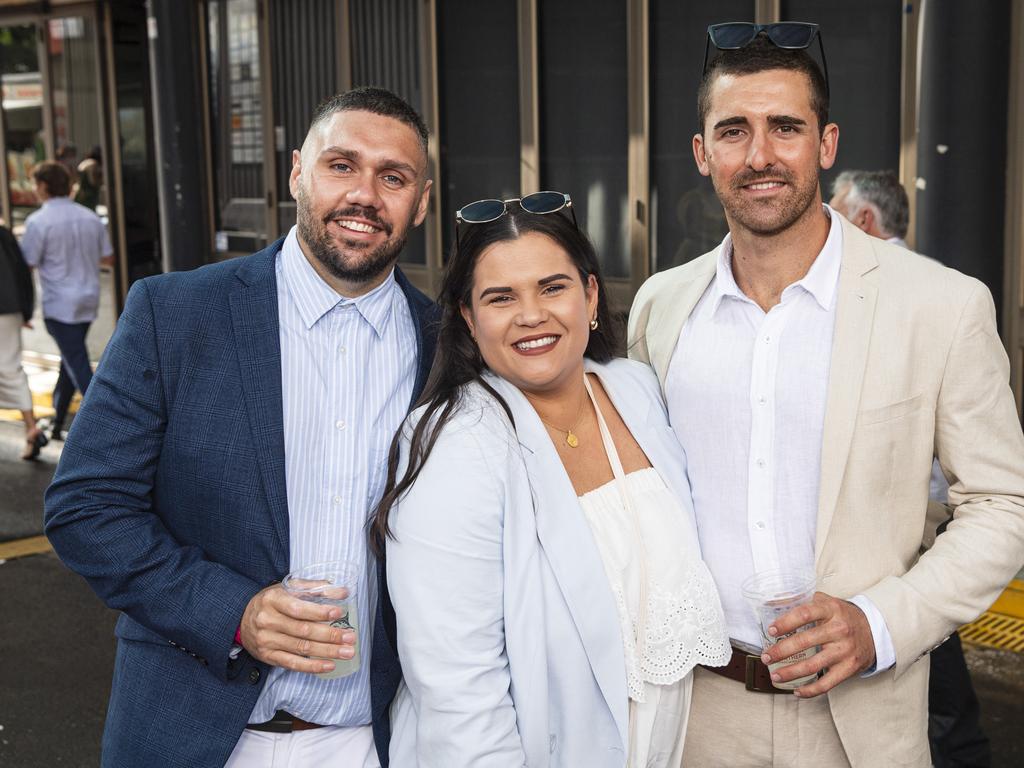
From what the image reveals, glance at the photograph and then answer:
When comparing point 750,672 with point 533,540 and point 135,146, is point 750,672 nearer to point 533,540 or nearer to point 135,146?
point 533,540

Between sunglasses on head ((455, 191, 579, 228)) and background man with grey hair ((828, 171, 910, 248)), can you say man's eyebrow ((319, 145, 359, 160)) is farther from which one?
background man with grey hair ((828, 171, 910, 248))

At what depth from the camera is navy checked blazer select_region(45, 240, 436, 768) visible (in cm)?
245

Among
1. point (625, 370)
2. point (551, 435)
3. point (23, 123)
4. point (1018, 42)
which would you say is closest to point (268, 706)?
point (551, 435)

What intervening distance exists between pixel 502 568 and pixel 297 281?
32.5 inches

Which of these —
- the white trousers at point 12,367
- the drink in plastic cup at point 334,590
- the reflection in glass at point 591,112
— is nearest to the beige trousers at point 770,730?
the drink in plastic cup at point 334,590

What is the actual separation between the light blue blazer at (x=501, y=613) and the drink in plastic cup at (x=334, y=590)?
0.08 metres

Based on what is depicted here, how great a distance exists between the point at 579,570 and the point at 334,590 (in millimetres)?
471

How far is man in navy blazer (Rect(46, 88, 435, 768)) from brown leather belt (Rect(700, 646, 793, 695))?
73 cm

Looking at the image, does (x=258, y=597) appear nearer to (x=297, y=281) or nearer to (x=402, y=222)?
(x=297, y=281)

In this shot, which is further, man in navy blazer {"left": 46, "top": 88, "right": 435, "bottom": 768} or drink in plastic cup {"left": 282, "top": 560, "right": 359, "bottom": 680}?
man in navy blazer {"left": 46, "top": 88, "right": 435, "bottom": 768}

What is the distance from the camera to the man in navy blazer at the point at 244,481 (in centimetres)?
245

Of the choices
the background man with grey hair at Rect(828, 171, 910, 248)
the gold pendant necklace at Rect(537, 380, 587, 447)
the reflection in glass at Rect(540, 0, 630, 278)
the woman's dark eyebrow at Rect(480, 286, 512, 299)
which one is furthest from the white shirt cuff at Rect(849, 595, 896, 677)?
the reflection in glass at Rect(540, 0, 630, 278)

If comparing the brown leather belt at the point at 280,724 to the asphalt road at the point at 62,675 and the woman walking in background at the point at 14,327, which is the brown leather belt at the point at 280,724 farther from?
the woman walking in background at the point at 14,327

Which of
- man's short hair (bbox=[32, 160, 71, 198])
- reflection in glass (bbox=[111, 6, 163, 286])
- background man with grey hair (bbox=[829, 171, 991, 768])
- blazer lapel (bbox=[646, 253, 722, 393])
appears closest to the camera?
blazer lapel (bbox=[646, 253, 722, 393])
